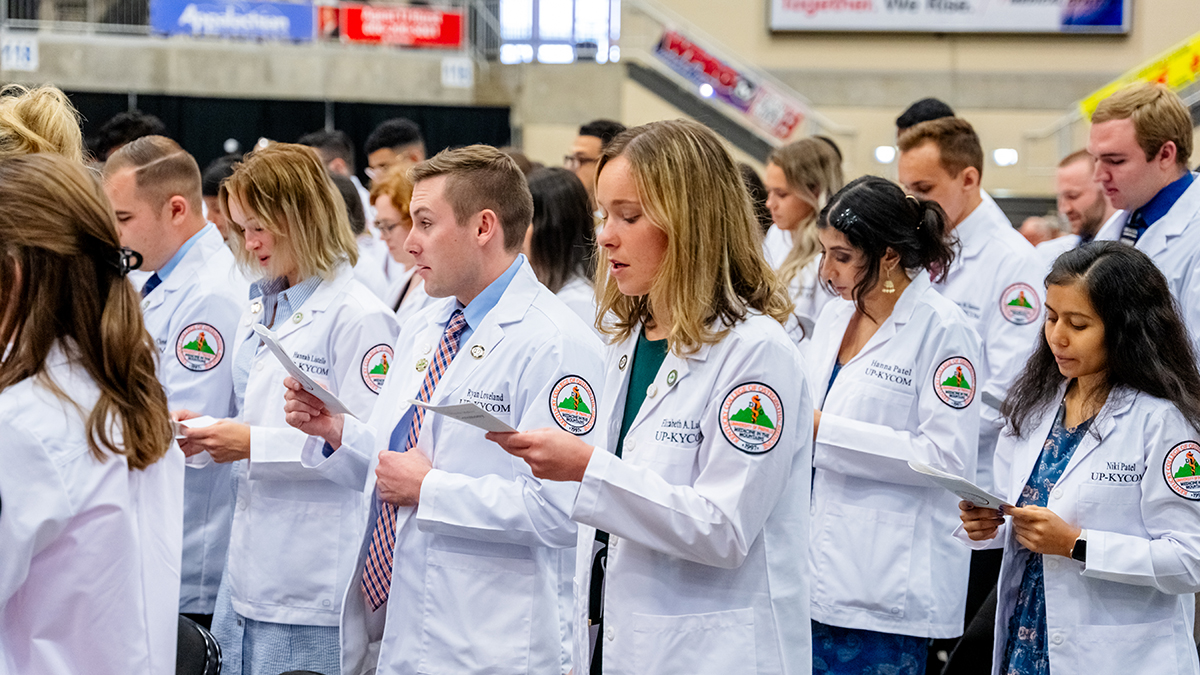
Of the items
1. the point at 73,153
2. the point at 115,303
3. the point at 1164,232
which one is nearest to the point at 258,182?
the point at 73,153

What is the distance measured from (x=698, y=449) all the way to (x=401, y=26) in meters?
12.7

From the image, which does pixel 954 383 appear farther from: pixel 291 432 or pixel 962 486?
pixel 291 432

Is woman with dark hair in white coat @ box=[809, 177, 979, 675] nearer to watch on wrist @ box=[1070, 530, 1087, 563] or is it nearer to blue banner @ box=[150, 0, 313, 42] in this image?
watch on wrist @ box=[1070, 530, 1087, 563]

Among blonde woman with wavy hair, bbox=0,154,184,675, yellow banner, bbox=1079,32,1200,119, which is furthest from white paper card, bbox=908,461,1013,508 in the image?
yellow banner, bbox=1079,32,1200,119

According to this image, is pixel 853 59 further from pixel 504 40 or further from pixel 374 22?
pixel 374 22

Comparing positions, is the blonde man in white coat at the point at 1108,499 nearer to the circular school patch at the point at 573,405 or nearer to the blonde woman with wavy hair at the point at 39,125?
the circular school patch at the point at 573,405

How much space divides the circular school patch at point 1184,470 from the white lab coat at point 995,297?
1.34 m

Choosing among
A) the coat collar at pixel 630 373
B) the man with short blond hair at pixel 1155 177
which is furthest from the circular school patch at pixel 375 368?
the man with short blond hair at pixel 1155 177

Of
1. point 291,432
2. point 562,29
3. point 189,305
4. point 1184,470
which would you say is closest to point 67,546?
point 291,432

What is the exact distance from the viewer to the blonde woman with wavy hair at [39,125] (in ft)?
8.57

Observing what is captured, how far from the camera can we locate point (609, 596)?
2184mm

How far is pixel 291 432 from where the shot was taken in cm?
296

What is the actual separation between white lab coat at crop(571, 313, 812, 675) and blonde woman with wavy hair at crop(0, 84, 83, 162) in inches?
59.8

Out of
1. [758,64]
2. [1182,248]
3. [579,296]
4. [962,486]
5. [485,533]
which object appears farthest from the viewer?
Answer: [758,64]
